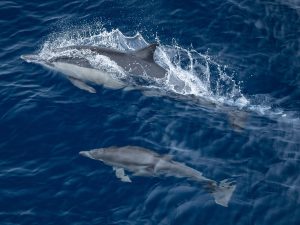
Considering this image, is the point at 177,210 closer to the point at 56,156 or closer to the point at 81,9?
the point at 56,156

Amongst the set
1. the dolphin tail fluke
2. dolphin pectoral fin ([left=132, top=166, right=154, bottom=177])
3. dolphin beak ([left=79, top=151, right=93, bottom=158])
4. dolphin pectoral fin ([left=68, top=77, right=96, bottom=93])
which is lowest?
the dolphin tail fluke

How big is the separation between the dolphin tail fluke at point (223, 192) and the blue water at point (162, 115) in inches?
5.0

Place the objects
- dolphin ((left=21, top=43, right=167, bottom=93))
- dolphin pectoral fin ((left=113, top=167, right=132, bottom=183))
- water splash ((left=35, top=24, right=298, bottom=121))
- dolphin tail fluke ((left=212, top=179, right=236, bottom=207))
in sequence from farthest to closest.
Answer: dolphin ((left=21, top=43, right=167, bottom=93))
water splash ((left=35, top=24, right=298, bottom=121))
dolphin pectoral fin ((left=113, top=167, right=132, bottom=183))
dolphin tail fluke ((left=212, top=179, right=236, bottom=207))

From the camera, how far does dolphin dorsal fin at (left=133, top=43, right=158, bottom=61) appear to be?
14.0 metres

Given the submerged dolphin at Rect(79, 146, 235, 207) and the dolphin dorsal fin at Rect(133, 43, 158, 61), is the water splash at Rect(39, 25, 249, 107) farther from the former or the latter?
the submerged dolphin at Rect(79, 146, 235, 207)

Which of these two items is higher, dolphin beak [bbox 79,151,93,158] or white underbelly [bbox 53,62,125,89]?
white underbelly [bbox 53,62,125,89]

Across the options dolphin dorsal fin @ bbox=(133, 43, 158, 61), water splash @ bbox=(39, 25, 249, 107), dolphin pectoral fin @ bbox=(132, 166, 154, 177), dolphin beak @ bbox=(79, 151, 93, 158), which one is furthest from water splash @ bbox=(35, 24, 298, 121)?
dolphin pectoral fin @ bbox=(132, 166, 154, 177)

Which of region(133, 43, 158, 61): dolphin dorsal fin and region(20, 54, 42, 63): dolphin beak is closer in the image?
region(133, 43, 158, 61): dolphin dorsal fin

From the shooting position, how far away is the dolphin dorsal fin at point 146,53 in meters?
14.0

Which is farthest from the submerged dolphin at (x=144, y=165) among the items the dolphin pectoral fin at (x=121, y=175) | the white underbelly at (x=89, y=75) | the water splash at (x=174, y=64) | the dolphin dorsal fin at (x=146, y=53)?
the dolphin dorsal fin at (x=146, y=53)

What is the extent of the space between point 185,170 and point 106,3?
9.01m

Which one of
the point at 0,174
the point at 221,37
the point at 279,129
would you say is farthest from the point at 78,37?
the point at 279,129

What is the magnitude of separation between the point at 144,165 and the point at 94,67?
4754 mm

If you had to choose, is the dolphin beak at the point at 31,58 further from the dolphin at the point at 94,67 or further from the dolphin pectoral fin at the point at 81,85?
the dolphin pectoral fin at the point at 81,85
